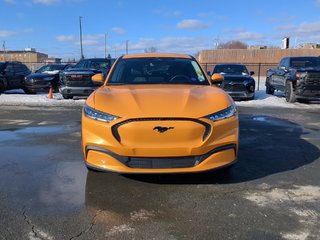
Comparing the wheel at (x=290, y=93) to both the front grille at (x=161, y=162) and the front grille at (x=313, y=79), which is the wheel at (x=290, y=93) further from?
the front grille at (x=161, y=162)

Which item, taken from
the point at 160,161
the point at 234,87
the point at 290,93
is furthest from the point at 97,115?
the point at 290,93

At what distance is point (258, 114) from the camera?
36.7 feet

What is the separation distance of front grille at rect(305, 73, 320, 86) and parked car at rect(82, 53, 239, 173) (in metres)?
9.79

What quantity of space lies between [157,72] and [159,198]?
2.38m

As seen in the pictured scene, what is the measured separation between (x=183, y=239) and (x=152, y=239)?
263mm

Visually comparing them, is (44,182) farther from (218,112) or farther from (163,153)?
(218,112)

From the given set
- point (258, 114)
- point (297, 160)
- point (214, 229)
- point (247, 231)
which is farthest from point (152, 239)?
point (258, 114)

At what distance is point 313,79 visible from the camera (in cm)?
1323

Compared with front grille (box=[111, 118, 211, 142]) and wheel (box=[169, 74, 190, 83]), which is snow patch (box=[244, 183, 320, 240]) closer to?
front grille (box=[111, 118, 211, 142])

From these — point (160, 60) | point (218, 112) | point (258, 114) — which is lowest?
point (258, 114)

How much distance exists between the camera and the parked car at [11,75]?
17.3m

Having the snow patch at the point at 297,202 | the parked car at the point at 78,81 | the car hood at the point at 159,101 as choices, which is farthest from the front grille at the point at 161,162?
the parked car at the point at 78,81

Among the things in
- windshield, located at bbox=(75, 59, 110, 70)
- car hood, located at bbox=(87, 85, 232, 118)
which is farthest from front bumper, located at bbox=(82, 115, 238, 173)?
windshield, located at bbox=(75, 59, 110, 70)

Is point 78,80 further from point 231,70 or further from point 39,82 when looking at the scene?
point 231,70
